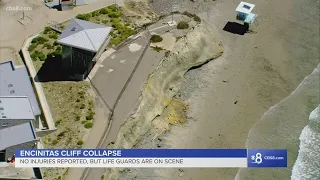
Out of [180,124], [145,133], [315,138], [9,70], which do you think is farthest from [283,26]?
[9,70]

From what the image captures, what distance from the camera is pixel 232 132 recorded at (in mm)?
71312

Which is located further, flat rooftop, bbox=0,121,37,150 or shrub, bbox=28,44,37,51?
shrub, bbox=28,44,37,51

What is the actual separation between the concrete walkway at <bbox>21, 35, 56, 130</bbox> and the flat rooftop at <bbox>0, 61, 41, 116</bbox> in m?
1.62

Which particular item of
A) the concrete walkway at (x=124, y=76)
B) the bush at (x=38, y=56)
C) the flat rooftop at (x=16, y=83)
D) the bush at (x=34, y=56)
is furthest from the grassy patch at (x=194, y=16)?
the flat rooftop at (x=16, y=83)

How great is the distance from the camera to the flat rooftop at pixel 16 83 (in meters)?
65.3

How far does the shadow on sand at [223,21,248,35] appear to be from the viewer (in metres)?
88.9

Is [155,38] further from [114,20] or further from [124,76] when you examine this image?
[124,76]

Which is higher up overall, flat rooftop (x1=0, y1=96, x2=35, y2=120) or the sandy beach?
flat rooftop (x1=0, y1=96, x2=35, y2=120)

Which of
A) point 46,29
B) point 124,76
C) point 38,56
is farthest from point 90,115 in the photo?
point 46,29

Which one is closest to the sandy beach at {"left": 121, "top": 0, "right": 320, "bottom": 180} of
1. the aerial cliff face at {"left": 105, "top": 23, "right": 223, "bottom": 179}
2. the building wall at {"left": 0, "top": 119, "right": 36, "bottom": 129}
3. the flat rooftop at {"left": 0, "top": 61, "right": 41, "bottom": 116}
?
the aerial cliff face at {"left": 105, "top": 23, "right": 223, "bottom": 179}

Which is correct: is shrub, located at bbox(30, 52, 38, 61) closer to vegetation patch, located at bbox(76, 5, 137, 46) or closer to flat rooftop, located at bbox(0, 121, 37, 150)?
vegetation patch, located at bbox(76, 5, 137, 46)

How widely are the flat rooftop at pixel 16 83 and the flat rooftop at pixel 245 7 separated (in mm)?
41418

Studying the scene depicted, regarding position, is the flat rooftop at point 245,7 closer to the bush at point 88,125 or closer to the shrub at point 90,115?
the shrub at point 90,115

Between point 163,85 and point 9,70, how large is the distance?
22.6 m
